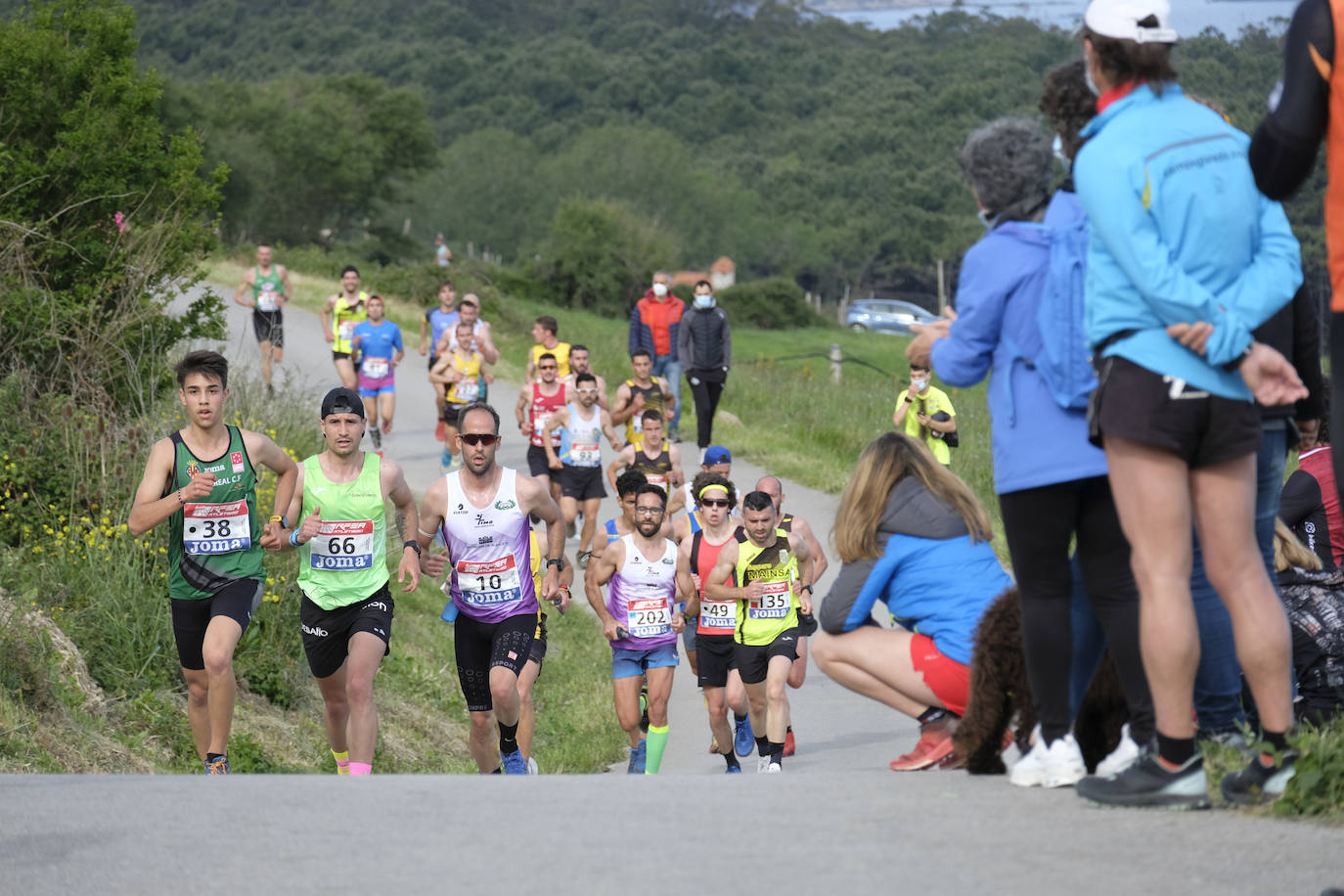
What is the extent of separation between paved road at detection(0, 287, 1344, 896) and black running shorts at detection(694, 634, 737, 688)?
5693mm

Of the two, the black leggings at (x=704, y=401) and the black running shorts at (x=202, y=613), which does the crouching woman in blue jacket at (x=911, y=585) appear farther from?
the black leggings at (x=704, y=401)

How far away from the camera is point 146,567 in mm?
11570

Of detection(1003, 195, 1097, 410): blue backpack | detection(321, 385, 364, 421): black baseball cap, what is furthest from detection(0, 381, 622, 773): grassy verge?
detection(1003, 195, 1097, 410): blue backpack

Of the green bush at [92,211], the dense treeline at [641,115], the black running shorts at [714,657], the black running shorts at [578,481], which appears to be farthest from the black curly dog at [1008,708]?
the dense treeline at [641,115]

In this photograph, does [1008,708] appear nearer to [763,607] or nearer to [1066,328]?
[1066,328]

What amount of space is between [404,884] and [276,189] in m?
81.8

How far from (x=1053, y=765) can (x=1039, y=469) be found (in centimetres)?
83

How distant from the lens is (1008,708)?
5.04 metres

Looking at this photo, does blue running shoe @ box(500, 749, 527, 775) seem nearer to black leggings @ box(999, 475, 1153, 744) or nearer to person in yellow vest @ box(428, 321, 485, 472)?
black leggings @ box(999, 475, 1153, 744)

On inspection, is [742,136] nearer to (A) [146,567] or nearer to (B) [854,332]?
(B) [854,332]

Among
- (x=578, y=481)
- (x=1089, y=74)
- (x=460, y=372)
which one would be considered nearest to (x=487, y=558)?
(x=1089, y=74)

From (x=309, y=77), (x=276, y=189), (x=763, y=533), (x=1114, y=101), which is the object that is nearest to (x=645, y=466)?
(x=763, y=533)

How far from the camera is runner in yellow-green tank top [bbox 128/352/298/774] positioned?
7.90m

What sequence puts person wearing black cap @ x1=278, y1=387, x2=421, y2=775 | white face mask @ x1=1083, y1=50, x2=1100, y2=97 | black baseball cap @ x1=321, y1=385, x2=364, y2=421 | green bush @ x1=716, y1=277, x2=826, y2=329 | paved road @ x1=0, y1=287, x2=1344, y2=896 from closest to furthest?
paved road @ x1=0, y1=287, x2=1344, y2=896 → white face mask @ x1=1083, y1=50, x2=1100, y2=97 → person wearing black cap @ x1=278, y1=387, x2=421, y2=775 → black baseball cap @ x1=321, y1=385, x2=364, y2=421 → green bush @ x1=716, y1=277, x2=826, y2=329
